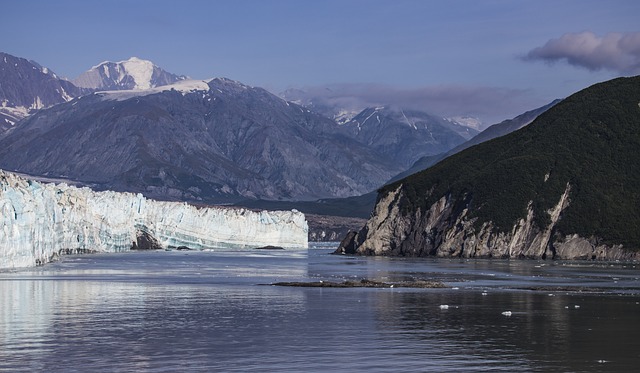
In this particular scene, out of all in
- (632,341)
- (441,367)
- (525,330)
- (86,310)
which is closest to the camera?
(441,367)

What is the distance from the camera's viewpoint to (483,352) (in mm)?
48719

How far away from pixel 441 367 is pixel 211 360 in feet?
34.3

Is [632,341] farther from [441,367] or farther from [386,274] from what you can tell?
[386,274]

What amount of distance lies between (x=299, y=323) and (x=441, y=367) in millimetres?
18450

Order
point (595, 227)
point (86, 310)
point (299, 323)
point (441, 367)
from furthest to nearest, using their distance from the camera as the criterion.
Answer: point (595, 227), point (86, 310), point (299, 323), point (441, 367)

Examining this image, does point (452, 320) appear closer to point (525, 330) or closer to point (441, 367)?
point (525, 330)

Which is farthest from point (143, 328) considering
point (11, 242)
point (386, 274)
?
point (386, 274)

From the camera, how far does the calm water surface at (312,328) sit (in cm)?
4544

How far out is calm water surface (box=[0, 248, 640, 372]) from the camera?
4544 cm

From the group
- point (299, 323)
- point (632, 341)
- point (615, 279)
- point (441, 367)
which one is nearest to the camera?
point (441, 367)

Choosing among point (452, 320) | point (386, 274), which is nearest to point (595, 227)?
point (386, 274)

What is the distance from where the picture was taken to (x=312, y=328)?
193 ft

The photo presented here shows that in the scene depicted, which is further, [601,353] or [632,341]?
[632,341]

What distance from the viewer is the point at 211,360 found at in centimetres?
4597
